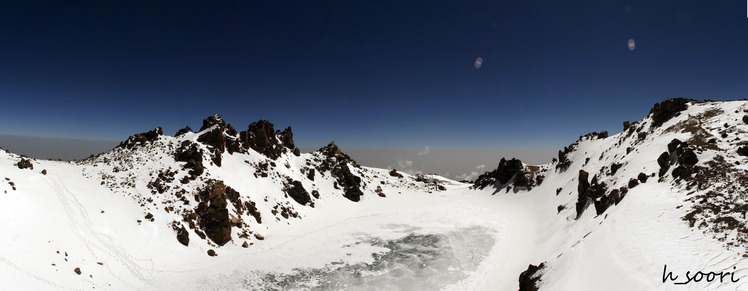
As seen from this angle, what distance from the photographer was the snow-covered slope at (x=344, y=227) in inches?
781

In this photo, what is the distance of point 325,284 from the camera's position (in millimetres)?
26719

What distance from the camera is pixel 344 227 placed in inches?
1893

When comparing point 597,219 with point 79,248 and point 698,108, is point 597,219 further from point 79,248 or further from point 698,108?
point 79,248

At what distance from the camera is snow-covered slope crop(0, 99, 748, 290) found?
19828 mm

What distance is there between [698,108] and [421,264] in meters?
51.3

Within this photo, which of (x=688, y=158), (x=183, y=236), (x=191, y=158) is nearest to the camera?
(x=688, y=158)

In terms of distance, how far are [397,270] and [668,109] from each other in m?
55.0

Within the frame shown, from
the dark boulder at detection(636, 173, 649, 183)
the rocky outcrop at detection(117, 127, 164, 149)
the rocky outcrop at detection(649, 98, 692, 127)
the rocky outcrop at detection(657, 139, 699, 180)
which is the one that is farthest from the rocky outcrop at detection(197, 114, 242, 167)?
the rocky outcrop at detection(649, 98, 692, 127)

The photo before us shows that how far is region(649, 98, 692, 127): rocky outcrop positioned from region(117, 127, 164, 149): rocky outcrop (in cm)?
8555

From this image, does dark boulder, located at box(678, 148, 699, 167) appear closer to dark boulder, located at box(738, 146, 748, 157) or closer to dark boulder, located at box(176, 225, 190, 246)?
dark boulder, located at box(738, 146, 748, 157)

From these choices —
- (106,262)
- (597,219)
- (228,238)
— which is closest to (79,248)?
(106,262)

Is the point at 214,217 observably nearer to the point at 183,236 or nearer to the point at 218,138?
the point at 183,236

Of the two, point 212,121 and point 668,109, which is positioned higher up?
point 212,121

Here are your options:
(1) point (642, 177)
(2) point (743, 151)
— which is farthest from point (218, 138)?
(2) point (743, 151)
